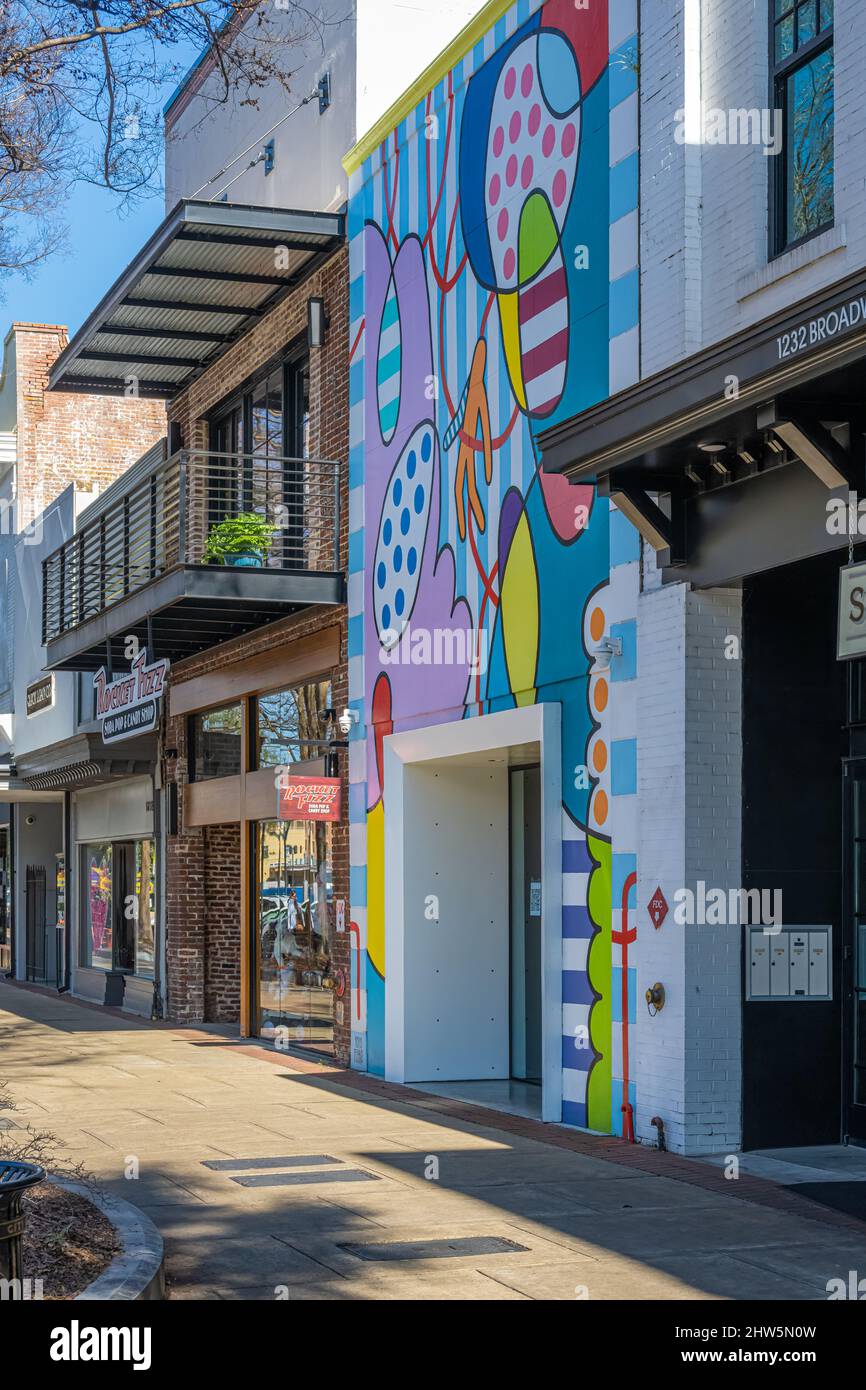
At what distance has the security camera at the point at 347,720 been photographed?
16.3 m

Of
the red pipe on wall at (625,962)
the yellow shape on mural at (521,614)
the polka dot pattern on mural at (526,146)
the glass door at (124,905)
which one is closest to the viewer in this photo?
the red pipe on wall at (625,962)

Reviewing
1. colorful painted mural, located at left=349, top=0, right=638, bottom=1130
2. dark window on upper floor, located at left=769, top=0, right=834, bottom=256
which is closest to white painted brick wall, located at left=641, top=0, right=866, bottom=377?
dark window on upper floor, located at left=769, top=0, right=834, bottom=256

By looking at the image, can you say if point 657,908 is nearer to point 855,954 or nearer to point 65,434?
point 855,954

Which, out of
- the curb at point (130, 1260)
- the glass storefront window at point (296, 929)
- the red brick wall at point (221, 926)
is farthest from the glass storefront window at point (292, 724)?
the curb at point (130, 1260)

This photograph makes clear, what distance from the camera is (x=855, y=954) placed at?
36.0 ft

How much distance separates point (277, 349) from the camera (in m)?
18.9

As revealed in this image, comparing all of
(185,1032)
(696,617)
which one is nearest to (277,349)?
(185,1032)

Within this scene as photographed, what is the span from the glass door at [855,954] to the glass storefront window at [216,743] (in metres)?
10.3

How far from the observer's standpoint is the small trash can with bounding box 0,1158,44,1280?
18.9 ft

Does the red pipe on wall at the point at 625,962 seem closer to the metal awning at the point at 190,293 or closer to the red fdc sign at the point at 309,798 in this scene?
the red fdc sign at the point at 309,798

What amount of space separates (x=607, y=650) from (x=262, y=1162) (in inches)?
157

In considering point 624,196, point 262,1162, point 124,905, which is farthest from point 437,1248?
point 124,905

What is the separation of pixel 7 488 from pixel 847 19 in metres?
25.4
